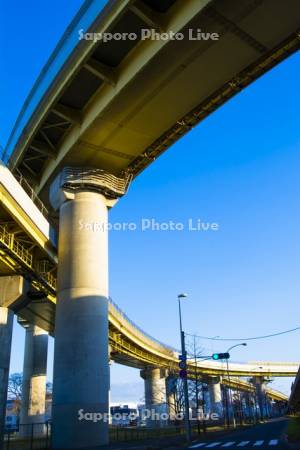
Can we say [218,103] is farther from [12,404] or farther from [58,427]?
[12,404]

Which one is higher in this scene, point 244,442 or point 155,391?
point 155,391

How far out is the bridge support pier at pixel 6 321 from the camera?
24.7 m

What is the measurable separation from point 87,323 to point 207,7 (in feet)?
52.2

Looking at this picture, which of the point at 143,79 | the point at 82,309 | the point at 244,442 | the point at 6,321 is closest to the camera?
the point at 143,79

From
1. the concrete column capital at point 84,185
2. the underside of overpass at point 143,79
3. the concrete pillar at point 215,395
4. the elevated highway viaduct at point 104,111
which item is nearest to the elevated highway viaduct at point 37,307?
the concrete pillar at point 215,395

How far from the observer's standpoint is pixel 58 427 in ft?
75.2

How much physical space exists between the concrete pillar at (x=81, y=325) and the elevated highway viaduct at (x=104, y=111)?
0.18 ft

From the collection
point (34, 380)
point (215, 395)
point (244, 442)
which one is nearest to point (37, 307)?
point (34, 380)

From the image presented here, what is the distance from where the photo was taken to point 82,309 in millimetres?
24734

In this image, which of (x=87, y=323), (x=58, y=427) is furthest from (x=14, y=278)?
(x=58, y=427)

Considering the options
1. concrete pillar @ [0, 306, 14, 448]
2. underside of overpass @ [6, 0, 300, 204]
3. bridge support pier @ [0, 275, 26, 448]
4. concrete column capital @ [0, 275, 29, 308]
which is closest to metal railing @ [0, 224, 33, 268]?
concrete column capital @ [0, 275, 29, 308]

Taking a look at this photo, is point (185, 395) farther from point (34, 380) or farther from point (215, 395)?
point (215, 395)

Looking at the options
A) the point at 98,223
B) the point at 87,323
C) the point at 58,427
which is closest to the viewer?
the point at 58,427

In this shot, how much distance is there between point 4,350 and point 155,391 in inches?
1880
